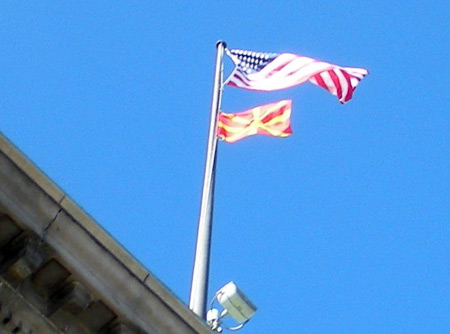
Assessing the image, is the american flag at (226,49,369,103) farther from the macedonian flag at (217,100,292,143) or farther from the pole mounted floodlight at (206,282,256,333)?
the pole mounted floodlight at (206,282,256,333)

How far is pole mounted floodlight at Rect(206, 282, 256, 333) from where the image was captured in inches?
845

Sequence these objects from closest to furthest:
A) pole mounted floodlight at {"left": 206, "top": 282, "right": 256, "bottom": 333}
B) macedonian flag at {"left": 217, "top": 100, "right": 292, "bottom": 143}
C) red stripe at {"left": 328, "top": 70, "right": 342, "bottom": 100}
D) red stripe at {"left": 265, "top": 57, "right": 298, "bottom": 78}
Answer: pole mounted floodlight at {"left": 206, "top": 282, "right": 256, "bottom": 333}, macedonian flag at {"left": 217, "top": 100, "right": 292, "bottom": 143}, red stripe at {"left": 328, "top": 70, "right": 342, "bottom": 100}, red stripe at {"left": 265, "top": 57, "right": 298, "bottom": 78}

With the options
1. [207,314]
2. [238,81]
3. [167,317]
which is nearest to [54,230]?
[167,317]

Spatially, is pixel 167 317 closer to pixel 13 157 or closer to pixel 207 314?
pixel 13 157

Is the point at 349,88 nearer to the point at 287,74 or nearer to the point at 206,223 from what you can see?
the point at 287,74

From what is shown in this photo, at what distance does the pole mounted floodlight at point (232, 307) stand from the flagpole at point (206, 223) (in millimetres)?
193

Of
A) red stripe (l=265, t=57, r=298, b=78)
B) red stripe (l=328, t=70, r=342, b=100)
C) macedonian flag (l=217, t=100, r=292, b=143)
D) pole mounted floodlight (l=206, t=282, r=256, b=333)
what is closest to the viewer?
pole mounted floodlight (l=206, t=282, r=256, b=333)

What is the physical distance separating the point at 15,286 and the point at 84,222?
1.01 meters

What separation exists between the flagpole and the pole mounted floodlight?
7.6 inches

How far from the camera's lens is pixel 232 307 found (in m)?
21.5

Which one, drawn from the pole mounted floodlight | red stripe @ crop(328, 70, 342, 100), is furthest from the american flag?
the pole mounted floodlight

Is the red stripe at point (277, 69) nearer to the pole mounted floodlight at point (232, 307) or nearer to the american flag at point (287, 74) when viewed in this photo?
the american flag at point (287, 74)

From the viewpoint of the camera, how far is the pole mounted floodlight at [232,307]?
70.4ft

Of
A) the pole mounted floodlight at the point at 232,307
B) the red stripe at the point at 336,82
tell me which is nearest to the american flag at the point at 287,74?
the red stripe at the point at 336,82
